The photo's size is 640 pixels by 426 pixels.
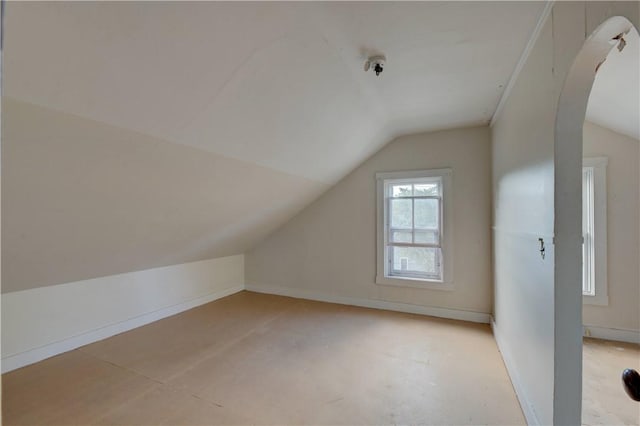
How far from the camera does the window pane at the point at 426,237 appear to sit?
3.96 metres

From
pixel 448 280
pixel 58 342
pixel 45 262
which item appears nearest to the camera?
pixel 45 262

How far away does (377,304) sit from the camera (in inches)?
163

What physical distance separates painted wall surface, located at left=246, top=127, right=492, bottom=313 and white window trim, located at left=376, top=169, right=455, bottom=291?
0.06 metres

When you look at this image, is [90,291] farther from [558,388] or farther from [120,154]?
[558,388]

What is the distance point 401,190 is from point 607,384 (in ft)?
8.75

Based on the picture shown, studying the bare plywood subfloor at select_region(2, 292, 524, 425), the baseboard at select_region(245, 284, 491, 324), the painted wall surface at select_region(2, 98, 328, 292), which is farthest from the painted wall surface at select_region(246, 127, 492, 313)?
the painted wall surface at select_region(2, 98, 328, 292)

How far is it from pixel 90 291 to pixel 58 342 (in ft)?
1.59

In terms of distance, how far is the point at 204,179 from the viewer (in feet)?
8.46

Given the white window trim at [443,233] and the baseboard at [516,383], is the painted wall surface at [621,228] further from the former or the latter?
the white window trim at [443,233]

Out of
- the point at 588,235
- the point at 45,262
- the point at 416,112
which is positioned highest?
the point at 416,112

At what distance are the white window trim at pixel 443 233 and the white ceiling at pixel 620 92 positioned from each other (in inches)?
57.1

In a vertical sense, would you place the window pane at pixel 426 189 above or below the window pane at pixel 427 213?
above

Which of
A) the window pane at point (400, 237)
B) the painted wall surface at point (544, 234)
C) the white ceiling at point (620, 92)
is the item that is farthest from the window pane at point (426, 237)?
the white ceiling at point (620, 92)

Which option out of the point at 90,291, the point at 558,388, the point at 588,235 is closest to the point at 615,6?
the point at 558,388
